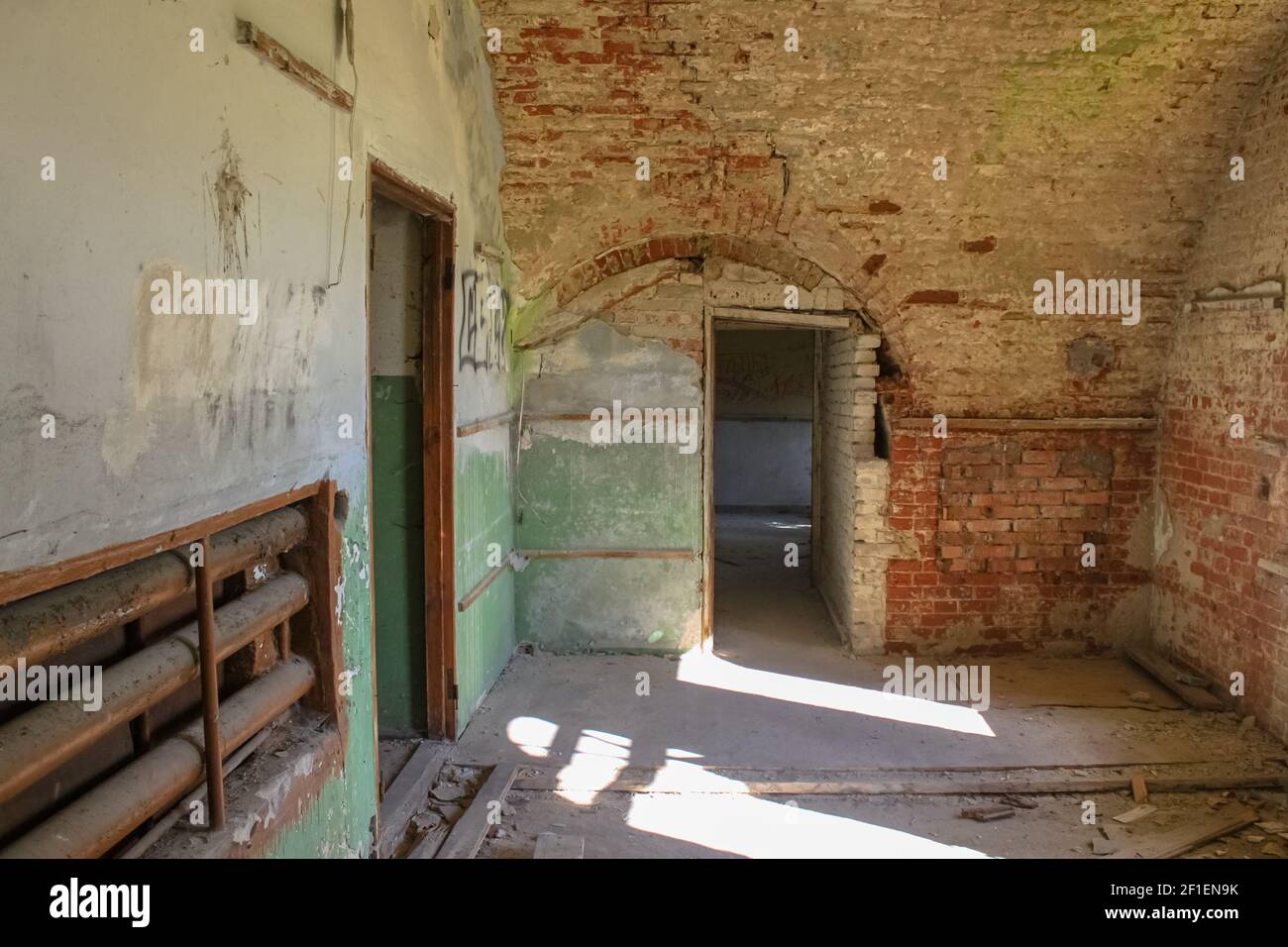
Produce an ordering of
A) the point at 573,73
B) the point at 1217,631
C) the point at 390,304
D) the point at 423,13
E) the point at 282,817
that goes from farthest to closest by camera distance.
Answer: the point at 1217,631 < the point at 573,73 < the point at 390,304 < the point at 423,13 < the point at 282,817

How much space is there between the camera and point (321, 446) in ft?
8.84

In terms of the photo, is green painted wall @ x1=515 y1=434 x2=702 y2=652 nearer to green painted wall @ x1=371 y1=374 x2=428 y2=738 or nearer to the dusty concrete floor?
the dusty concrete floor

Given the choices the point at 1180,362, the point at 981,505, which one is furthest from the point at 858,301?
the point at 1180,362

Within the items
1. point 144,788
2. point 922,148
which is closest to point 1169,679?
point 922,148

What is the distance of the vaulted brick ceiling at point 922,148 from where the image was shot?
14.0 feet

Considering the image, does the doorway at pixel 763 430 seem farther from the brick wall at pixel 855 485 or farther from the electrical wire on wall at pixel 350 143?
the electrical wire on wall at pixel 350 143

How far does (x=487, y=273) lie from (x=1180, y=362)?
401 centimetres

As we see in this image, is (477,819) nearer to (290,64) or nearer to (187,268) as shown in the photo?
(187,268)

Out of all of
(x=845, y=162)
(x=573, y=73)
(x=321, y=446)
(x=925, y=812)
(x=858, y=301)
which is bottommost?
(x=925, y=812)

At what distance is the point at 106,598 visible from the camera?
170 centimetres

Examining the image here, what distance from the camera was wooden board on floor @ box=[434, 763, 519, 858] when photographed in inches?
130

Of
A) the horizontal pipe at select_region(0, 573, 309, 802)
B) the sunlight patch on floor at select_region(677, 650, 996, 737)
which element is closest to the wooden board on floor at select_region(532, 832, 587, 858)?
the horizontal pipe at select_region(0, 573, 309, 802)

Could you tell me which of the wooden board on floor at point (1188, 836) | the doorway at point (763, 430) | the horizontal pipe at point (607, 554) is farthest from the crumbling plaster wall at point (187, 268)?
the doorway at point (763, 430)

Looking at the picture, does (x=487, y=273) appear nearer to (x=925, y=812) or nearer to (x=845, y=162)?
(x=845, y=162)
